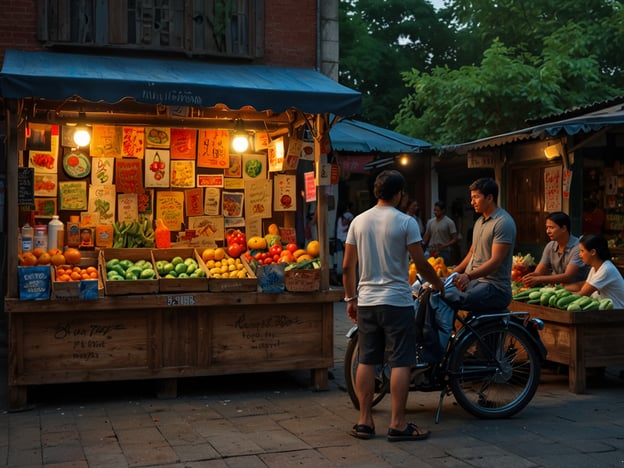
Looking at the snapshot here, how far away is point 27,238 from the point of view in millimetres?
7902

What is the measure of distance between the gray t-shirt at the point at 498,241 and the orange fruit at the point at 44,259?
4.03m

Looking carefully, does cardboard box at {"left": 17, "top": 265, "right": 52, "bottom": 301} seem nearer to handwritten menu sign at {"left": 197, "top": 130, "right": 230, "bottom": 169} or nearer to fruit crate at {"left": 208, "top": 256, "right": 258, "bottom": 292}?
fruit crate at {"left": 208, "top": 256, "right": 258, "bottom": 292}

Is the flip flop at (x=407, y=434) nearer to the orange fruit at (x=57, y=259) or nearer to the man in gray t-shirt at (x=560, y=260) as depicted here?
the man in gray t-shirt at (x=560, y=260)

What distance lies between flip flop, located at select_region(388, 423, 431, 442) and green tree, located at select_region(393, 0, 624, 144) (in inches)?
601

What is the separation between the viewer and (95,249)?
858 centimetres

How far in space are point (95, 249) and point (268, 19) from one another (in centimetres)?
375

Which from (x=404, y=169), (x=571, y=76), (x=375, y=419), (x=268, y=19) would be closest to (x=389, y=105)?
(x=404, y=169)

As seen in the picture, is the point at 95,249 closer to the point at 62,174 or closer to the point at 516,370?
the point at 62,174

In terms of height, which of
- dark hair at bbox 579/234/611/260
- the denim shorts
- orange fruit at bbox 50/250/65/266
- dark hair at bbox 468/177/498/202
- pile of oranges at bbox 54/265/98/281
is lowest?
the denim shorts

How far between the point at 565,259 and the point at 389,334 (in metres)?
3.12

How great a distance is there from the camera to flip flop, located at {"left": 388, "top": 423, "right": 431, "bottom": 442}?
5832mm

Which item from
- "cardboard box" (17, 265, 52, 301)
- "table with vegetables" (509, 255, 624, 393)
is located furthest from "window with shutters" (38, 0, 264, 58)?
"table with vegetables" (509, 255, 624, 393)

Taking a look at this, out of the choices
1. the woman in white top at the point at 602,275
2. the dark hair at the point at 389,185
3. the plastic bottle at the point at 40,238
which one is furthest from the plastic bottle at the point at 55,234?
the woman in white top at the point at 602,275

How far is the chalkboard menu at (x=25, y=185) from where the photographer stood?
7.62m
